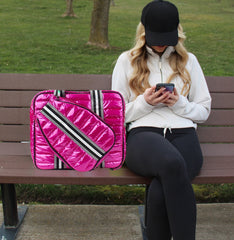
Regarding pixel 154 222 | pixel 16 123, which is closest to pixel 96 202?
pixel 16 123

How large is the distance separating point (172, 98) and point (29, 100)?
3.59 ft

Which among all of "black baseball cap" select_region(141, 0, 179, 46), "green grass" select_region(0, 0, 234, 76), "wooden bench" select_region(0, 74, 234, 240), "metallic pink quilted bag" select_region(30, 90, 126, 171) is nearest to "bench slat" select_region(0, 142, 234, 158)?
"wooden bench" select_region(0, 74, 234, 240)

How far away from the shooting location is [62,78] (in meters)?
2.99

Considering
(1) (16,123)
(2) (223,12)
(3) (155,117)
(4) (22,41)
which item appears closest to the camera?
(3) (155,117)

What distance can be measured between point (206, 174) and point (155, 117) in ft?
1.69

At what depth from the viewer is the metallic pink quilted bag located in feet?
7.84

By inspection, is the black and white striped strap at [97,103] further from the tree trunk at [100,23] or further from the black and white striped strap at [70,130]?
the tree trunk at [100,23]

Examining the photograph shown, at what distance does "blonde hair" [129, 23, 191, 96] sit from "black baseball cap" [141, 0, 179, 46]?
0.11 metres

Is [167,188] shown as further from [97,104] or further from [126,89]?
[126,89]

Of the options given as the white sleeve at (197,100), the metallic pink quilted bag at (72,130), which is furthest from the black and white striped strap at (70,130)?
the white sleeve at (197,100)

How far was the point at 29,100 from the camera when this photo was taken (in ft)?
9.78

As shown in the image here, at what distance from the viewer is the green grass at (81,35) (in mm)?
7823

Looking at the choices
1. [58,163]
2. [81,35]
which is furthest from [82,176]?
[81,35]

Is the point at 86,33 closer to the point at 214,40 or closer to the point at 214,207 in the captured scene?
the point at 214,40
